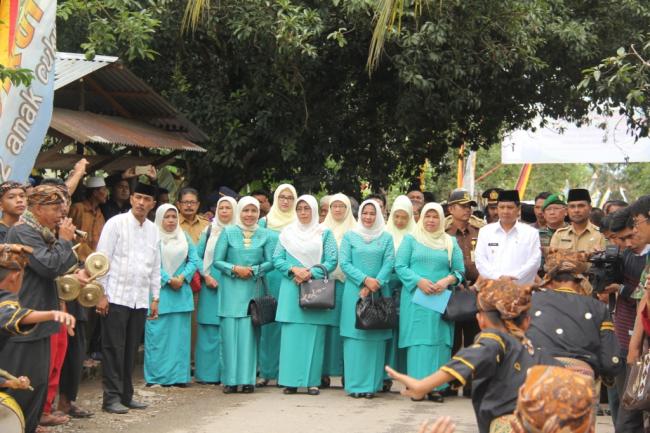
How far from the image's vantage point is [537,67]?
1407cm

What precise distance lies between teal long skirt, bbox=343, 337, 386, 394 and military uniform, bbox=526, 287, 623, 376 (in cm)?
461

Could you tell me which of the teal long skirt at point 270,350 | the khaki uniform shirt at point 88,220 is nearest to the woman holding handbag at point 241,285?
the teal long skirt at point 270,350

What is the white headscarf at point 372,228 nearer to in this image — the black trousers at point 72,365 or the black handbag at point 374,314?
the black handbag at point 374,314

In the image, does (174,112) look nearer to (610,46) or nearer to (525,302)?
(610,46)

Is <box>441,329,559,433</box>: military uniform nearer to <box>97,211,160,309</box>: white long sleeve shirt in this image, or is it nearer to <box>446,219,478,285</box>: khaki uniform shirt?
<box>97,211,160,309</box>: white long sleeve shirt

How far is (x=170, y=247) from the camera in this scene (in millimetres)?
11258

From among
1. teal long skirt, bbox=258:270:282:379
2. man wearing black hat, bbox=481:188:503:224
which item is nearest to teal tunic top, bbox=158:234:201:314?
teal long skirt, bbox=258:270:282:379

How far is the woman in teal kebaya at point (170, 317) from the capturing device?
442 inches

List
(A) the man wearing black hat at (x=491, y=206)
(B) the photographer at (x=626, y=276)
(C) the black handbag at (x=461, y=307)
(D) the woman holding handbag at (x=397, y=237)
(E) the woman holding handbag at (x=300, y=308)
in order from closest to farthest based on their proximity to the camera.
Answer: (B) the photographer at (x=626, y=276), (C) the black handbag at (x=461, y=307), (E) the woman holding handbag at (x=300, y=308), (D) the woman holding handbag at (x=397, y=237), (A) the man wearing black hat at (x=491, y=206)

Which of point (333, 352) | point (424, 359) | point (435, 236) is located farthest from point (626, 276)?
point (333, 352)

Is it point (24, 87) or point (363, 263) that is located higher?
point (24, 87)

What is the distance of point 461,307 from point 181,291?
111 inches

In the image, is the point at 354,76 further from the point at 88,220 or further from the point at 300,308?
the point at 88,220

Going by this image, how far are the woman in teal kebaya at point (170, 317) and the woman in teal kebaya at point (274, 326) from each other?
908 millimetres
